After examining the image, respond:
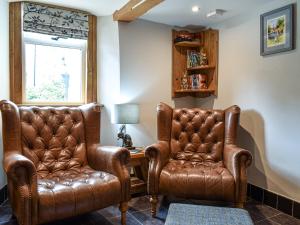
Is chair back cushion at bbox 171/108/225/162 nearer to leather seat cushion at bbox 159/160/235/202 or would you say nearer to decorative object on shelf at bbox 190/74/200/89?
leather seat cushion at bbox 159/160/235/202

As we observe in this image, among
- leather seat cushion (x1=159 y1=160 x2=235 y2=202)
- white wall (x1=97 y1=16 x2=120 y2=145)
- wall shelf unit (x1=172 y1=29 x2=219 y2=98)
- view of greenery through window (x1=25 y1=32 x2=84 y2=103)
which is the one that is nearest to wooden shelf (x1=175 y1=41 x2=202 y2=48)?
wall shelf unit (x1=172 y1=29 x2=219 y2=98)

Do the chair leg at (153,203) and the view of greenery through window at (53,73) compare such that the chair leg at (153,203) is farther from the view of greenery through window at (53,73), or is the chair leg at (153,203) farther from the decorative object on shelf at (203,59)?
the decorative object on shelf at (203,59)

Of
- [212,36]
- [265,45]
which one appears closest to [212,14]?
[212,36]

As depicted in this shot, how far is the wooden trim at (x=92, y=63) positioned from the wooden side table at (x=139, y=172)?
92 centimetres

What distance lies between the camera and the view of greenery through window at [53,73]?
116 inches

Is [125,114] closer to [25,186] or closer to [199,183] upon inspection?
[199,183]

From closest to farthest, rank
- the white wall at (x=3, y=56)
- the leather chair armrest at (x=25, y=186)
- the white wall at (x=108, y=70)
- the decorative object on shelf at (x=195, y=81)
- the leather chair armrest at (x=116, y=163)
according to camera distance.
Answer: the leather chair armrest at (x=25, y=186) < the leather chair armrest at (x=116, y=163) < the white wall at (x=3, y=56) < the white wall at (x=108, y=70) < the decorative object on shelf at (x=195, y=81)

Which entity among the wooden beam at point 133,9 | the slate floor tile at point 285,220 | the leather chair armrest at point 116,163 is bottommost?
the slate floor tile at point 285,220

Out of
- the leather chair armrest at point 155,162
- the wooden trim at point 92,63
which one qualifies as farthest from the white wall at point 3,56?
the leather chair armrest at point 155,162

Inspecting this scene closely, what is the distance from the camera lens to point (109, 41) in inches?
123

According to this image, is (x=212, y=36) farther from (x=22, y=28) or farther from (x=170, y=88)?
(x=22, y=28)

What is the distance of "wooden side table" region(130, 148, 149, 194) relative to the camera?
271 centimetres

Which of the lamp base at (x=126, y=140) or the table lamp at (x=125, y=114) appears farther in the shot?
the lamp base at (x=126, y=140)

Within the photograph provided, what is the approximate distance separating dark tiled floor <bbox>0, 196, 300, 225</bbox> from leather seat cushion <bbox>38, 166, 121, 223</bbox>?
1.30 feet
